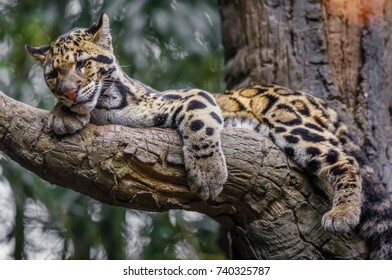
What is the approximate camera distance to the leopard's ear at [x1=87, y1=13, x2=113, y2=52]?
16.1 feet

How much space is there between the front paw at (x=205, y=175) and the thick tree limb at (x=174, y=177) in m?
0.07

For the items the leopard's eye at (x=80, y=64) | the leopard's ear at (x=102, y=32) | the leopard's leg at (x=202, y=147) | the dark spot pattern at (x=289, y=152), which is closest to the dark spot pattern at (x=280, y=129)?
the dark spot pattern at (x=289, y=152)

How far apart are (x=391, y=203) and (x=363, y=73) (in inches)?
59.3

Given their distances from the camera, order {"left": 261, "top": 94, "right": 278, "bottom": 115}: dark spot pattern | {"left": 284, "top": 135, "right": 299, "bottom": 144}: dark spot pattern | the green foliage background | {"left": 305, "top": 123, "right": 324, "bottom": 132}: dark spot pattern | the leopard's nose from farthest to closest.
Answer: the green foliage background < {"left": 261, "top": 94, "right": 278, "bottom": 115}: dark spot pattern < {"left": 305, "top": 123, "right": 324, "bottom": 132}: dark spot pattern < {"left": 284, "top": 135, "right": 299, "bottom": 144}: dark spot pattern < the leopard's nose

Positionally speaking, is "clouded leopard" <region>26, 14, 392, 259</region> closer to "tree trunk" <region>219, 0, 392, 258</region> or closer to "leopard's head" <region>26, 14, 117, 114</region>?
"leopard's head" <region>26, 14, 117, 114</region>

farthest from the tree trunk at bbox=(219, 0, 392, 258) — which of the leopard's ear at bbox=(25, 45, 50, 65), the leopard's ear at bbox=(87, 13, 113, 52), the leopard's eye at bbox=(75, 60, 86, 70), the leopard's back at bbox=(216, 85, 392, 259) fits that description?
the leopard's ear at bbox=(25, 45, 50, 65)

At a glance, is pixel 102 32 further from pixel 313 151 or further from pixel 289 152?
pixel 313 151

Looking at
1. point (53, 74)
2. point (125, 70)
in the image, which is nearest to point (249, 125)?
point (53, 74)

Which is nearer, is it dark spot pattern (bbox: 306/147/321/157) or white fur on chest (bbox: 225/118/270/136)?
dark spot pattern (bbox: 306/147/321/157)

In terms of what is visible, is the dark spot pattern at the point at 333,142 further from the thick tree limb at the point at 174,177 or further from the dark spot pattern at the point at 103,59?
the dark spot pattern at the point at 103,59

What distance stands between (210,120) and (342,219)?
1069 mm

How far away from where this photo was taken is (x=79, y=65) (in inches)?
184

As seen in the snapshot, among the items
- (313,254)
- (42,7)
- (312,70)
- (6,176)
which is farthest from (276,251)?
(42,7)

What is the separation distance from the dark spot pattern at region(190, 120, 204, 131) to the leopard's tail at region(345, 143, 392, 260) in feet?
3.56
